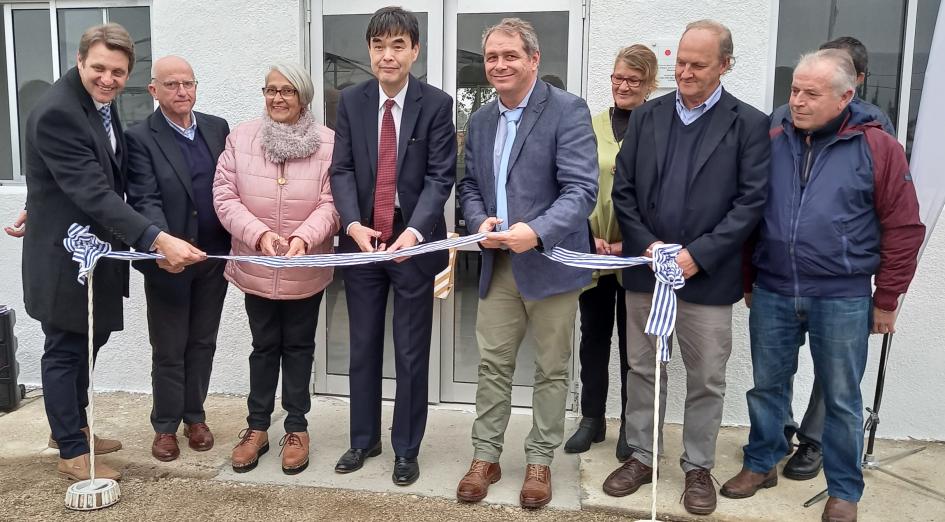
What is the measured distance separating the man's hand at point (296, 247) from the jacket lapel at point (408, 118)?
1.93 ft

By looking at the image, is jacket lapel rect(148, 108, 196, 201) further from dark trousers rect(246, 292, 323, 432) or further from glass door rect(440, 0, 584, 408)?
glass door rect(440, 0, 584, 408)

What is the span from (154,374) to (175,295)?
48cm

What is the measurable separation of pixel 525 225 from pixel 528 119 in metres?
0.53

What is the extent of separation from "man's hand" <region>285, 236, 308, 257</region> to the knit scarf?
421mm

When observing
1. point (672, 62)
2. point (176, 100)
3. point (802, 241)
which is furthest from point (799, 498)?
point (176, 100)

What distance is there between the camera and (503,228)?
3.52 meters

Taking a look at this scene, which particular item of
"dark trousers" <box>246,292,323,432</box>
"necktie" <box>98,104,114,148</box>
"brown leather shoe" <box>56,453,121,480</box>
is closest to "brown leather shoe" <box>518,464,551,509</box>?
"dark trousers" <box>246,292,323,432</box>

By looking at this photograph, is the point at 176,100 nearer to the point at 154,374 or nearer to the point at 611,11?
the point at 154,374

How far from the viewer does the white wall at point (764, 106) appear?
14.6 ft

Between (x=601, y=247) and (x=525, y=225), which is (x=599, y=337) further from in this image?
(x=525, y=225)

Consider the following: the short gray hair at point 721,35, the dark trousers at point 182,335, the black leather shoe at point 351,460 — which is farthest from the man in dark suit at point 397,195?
the short gray hair at point 721,35

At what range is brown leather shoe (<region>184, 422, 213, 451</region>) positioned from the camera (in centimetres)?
423

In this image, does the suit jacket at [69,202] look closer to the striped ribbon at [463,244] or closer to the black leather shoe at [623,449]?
the striped ribbon at [463,244]

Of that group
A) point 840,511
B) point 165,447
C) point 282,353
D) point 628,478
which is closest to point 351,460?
point 282,353
